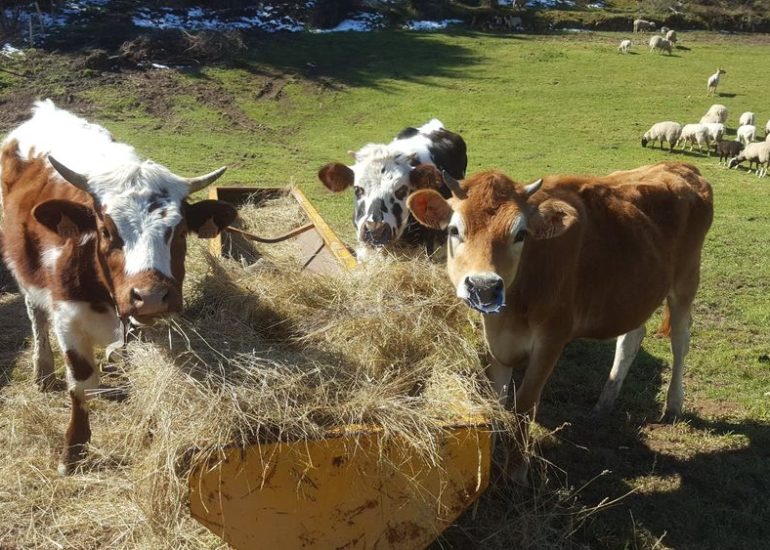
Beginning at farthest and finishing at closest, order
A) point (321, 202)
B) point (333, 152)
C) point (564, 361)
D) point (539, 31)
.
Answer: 1. point (539, 31)
2. point (333, 152)
3. point (321, 202)
4. point (564, 361)

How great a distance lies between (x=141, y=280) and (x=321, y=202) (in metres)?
8.56

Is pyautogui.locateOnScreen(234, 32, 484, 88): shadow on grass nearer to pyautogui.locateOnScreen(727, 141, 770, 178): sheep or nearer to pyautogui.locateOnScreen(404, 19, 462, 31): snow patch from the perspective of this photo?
pyautogui.locateOnScreen(404, 19, 462, 31): snow patch

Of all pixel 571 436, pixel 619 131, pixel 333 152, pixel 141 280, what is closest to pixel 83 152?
pixel 141 280

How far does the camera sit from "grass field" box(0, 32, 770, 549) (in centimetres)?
459

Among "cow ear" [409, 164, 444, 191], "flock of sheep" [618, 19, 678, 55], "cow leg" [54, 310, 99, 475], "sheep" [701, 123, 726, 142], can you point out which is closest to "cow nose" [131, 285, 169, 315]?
"cow leg" [54, 310, 99, 475]

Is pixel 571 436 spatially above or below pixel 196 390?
below

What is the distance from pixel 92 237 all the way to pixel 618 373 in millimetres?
3862

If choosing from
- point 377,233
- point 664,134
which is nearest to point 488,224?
point 377,233

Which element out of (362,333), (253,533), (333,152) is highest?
(362,333)

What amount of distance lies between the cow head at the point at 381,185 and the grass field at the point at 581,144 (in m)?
1.89

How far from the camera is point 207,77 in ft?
78.1

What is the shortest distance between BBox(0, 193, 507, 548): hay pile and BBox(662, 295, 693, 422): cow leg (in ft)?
6.31

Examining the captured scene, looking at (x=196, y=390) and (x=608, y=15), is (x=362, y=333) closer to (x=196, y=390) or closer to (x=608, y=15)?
(x=196, y=390)

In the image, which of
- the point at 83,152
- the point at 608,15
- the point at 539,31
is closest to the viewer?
the point at 83,152
